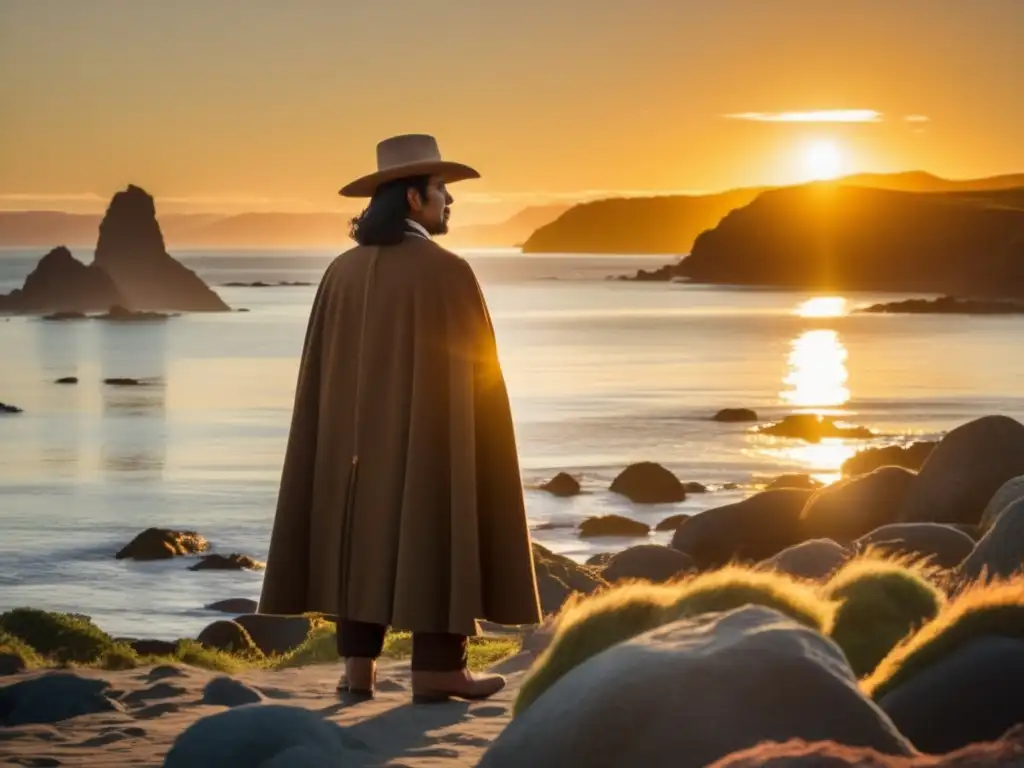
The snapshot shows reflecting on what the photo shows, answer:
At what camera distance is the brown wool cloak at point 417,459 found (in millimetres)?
8711

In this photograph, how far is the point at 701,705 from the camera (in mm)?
5777

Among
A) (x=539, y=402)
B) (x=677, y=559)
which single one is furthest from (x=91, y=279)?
(x=677, y=559)

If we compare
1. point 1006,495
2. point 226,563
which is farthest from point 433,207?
point 226,563

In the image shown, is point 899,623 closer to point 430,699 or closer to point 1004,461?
point 430,699

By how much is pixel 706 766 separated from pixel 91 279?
183685mm

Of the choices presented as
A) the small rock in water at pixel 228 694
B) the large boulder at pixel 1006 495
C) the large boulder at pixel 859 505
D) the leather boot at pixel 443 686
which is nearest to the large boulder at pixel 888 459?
the large boulder at pixel 859 505

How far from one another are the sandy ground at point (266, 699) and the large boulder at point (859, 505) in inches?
462

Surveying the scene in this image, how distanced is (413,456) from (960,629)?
9.88 feet

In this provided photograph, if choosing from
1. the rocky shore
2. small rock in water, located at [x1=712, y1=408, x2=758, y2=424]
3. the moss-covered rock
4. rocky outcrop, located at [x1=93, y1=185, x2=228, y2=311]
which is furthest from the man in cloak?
rocky outcrop, located at [x1=93, y1=185, x2=228, y2=311]

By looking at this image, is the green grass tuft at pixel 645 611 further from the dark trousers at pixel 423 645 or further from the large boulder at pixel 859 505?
the large boulder at pixel 859 505

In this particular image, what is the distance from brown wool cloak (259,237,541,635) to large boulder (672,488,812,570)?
45.2 feet

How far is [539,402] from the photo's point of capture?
62.5m

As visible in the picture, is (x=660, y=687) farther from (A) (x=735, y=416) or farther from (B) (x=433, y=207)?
(A) (x=735, y=416)

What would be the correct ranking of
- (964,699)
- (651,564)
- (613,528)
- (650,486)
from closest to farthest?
(964,699)
(651,564)
(613,528)
(650,486)
